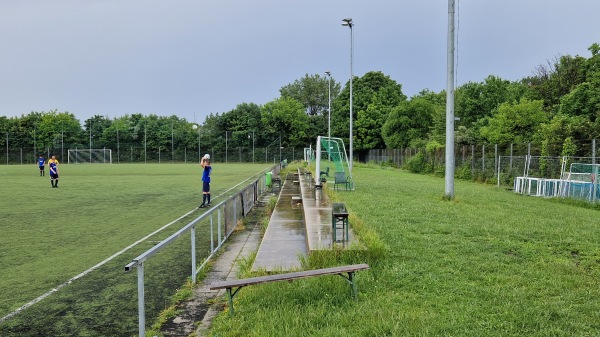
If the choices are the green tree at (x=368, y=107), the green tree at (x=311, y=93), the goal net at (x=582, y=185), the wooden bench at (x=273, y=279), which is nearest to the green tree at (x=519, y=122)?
the goal net at (x=582, y=185)

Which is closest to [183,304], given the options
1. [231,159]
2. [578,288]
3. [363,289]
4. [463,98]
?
[363,289]

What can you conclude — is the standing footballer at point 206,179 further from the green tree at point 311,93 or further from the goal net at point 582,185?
the green tree at point 311,93

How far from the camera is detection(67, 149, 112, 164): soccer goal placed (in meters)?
68.9

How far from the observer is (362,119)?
6594cm

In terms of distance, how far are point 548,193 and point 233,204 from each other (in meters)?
12.8

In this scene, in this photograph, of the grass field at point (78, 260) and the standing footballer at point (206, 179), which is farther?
the standing footballer at point (206, 179)

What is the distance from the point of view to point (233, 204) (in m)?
11.5

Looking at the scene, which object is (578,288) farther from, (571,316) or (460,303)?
(460,303)

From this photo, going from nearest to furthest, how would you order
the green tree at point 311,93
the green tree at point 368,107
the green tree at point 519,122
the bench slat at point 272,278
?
the bench slat at point 272,278 < the green tree at point 519,122 < the green tree at point 368,107 < the green tree at point 311,93

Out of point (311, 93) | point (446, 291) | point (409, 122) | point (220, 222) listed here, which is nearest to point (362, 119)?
point (409, 122)

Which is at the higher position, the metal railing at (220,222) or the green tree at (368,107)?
the green tree at (368,107)

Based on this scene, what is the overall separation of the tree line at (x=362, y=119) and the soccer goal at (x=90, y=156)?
185 cm

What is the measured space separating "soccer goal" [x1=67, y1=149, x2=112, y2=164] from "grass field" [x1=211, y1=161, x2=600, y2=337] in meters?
68.1

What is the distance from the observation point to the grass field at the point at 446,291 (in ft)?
14.3
